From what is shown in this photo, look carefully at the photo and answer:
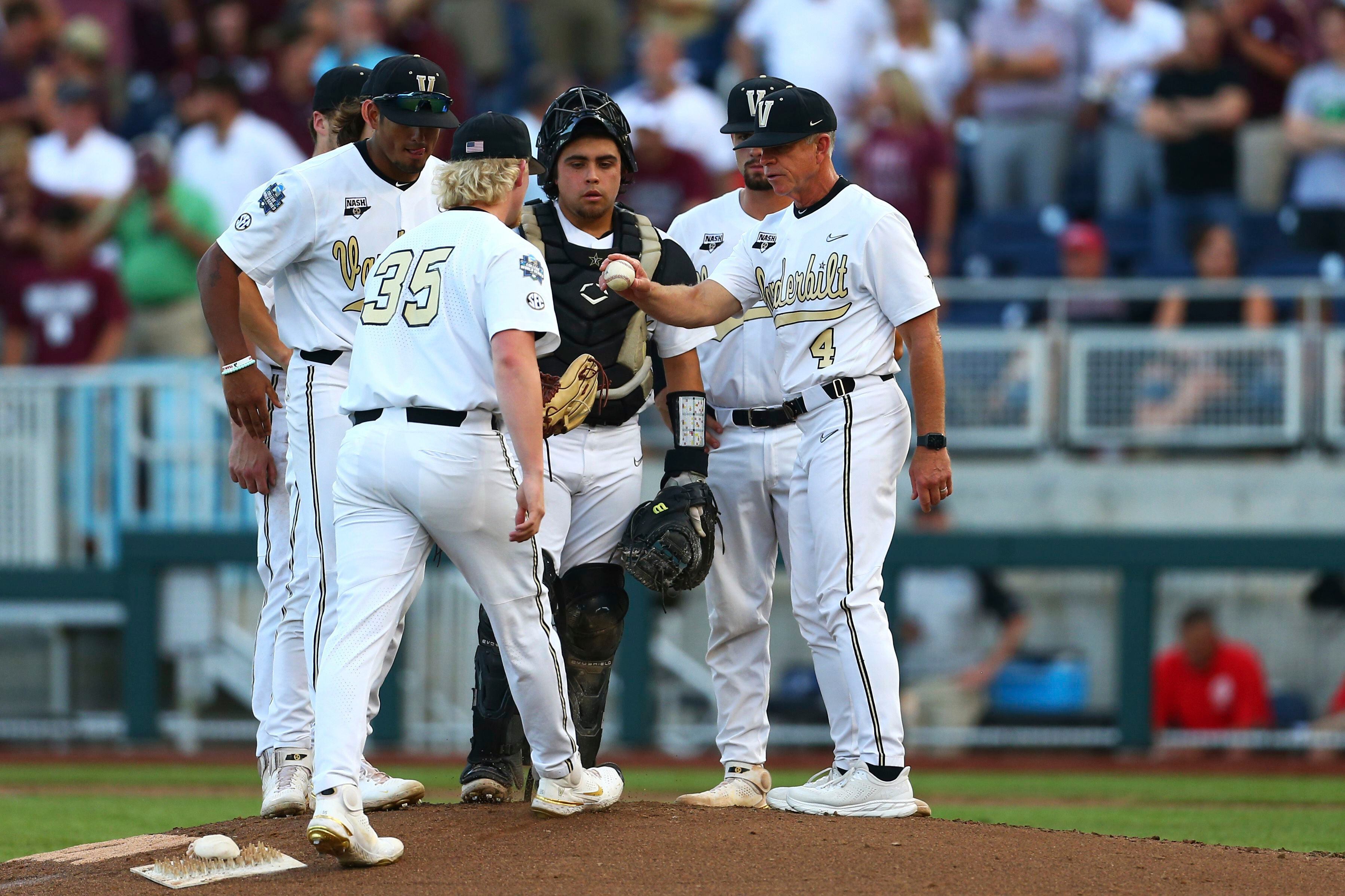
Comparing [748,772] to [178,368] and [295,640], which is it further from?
[178,368]

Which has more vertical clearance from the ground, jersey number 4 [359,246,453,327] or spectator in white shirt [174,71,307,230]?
spectator in white shirt [174,71,307,230]

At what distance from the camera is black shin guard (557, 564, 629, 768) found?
571 centimetres

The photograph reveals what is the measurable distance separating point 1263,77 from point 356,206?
8.26 m

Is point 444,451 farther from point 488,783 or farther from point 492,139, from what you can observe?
point 488,783

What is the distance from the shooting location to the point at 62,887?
490 centimetres

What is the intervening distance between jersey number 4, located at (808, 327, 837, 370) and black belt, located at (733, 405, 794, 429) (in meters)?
0.39

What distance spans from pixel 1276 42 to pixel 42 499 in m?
8.94

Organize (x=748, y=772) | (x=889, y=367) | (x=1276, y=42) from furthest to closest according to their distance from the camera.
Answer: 1. (x=1276, y=42)
2. (x=748, y=772)
3. (x=889, y=367)

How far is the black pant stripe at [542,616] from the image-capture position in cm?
479

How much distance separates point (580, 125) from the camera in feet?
18.1

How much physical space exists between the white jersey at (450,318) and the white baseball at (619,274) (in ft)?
1.53

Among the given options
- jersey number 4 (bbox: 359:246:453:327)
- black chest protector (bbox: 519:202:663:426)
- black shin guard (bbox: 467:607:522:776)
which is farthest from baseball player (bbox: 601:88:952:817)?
black shin guard (bbox: 467:607:522:776)

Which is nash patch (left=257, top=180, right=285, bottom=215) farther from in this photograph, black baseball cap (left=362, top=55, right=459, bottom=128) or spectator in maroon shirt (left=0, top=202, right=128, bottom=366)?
spectator in maroon shirt (left=0, top=202, right=128, bottom=366)

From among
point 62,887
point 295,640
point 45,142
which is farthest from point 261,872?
point 45,142
